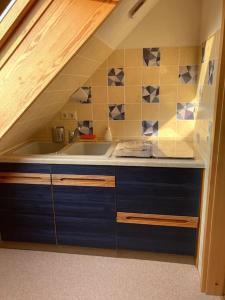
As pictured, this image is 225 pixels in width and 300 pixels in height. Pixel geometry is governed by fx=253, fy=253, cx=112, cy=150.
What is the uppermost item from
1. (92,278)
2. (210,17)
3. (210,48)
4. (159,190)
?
(210,17)

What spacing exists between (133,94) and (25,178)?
49.0 inches

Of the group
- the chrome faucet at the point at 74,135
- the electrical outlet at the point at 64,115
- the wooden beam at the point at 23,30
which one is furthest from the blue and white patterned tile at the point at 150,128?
the wooden beam at the point at 23,30

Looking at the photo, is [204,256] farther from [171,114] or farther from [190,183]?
[171,114]

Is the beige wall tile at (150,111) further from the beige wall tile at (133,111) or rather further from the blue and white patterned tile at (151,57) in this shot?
the blue and white patterned tile at (151,57)

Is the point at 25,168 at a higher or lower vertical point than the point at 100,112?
lower

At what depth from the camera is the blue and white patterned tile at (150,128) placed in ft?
8.09

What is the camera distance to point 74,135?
2.55 meters

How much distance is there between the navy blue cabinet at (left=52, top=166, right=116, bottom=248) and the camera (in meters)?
2.00

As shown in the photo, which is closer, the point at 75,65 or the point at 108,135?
the point at 75,65

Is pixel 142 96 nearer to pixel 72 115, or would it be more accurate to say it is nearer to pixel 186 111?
pixel 186 111

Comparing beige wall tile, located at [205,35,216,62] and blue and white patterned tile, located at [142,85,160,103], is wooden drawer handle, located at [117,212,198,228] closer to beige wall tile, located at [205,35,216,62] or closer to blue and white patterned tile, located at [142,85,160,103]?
blue and white patterned tile, located at [142,85,160,103]

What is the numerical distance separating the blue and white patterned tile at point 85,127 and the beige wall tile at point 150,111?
54 cm

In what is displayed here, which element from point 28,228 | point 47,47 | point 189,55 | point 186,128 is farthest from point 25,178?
point 189,55

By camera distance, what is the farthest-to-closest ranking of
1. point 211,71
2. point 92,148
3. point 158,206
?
1. point 92,148
2. point 158,206
3. point 211,71
